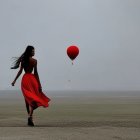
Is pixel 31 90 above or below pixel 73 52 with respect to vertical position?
below

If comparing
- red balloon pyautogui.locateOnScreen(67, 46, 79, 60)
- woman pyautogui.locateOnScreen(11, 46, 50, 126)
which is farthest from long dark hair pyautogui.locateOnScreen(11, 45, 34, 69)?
red balloon pyautogui.locateOnScreen(67, 46, 79, 60)

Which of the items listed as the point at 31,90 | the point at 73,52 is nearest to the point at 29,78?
the point at 31,90

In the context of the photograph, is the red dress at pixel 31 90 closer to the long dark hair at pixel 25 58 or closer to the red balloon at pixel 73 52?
the long dark hair at pixel 25 58

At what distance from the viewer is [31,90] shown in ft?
37.5

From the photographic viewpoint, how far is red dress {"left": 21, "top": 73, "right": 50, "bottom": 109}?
11.4m

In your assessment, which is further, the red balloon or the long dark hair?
the red balloon

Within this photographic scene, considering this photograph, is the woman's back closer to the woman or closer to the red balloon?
the woman

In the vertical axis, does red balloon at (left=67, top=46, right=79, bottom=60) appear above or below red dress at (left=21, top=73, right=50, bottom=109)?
above

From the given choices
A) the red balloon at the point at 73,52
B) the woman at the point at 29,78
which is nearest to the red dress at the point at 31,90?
the woman at the point at 29,78

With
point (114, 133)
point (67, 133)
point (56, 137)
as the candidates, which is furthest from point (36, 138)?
point (114, 133)

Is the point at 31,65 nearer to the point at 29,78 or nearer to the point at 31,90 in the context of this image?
the point at 29,78

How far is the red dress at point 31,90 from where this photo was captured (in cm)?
1135

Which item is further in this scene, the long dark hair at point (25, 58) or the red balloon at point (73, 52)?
the red balloon at point (73, 52)

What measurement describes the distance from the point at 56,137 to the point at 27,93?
3084 mm
